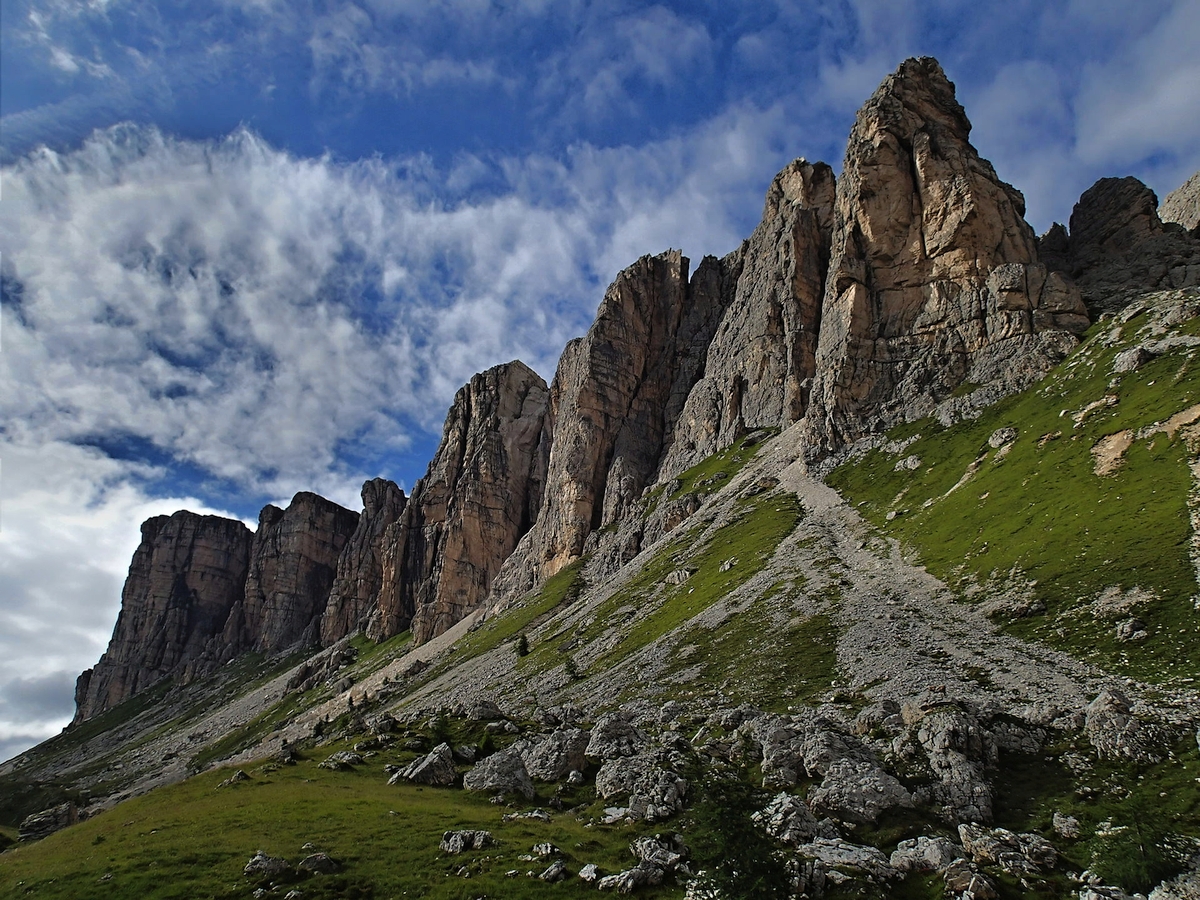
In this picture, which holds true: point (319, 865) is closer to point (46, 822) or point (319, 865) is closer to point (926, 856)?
point (926, 856)

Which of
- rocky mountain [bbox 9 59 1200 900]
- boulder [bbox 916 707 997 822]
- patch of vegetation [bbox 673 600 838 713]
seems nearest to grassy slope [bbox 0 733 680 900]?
rocky mountain [bbox 9 59 1200 900]

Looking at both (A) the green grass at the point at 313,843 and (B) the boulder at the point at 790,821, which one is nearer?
(A) the green grass at the point at 313,843

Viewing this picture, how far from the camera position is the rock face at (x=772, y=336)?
154500mm

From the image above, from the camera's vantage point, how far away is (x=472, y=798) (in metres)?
34.8

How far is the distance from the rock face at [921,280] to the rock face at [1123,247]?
492 inches

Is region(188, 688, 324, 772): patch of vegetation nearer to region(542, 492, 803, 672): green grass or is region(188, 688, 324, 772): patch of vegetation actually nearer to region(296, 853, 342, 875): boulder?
region(542, 492, 803, 672): green grass

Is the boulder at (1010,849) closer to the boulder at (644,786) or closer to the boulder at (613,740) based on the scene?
the boulder at (644,786)

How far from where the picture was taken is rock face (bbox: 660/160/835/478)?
154500 millimetres

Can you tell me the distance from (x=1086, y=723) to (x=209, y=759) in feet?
545

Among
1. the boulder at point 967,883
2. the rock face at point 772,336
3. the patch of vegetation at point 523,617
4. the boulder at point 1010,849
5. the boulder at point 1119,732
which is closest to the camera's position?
the boulder at point 967,883

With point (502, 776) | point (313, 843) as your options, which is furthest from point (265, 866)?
point (502, 776)

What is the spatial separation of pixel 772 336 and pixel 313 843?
505 feet

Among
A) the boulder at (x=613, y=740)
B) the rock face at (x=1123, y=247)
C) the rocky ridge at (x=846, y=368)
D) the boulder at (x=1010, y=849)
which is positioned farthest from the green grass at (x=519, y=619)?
the rock face at (x=1123, y=247)

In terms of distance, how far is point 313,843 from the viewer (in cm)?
2662
